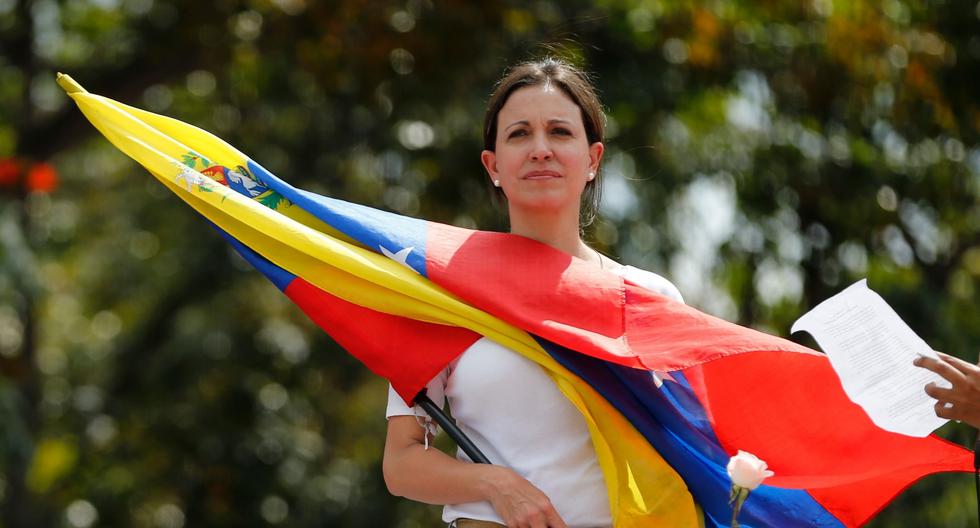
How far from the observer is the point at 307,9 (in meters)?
7.99

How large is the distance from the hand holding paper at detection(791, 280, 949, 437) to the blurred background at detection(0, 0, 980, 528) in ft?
13.3

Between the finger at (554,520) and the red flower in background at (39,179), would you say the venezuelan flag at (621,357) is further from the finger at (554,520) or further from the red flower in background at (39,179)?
the red flower in background at (39,179)

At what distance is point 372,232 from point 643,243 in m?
5.89

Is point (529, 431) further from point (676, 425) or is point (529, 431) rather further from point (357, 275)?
point (357, 275)

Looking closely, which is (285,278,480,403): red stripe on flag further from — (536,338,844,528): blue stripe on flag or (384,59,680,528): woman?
(536,338,844,528): blue stripe on flag

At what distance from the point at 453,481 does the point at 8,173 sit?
6.15 meters

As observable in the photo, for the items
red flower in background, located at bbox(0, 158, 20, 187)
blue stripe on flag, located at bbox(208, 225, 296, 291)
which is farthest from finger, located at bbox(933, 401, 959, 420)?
red flower in background, located at bbox(0, 158, 20, 187)

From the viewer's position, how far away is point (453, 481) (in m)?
2.50

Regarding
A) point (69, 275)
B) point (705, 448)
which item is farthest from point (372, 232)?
point (69, 275)

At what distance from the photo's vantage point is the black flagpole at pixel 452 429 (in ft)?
8.38

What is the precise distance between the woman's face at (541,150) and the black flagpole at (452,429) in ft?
1.38

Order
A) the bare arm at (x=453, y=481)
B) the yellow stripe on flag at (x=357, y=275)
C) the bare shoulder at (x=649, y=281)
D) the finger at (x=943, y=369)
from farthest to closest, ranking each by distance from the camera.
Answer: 1. the bare shoulder at (x=649, y=281)
2. the yellow stripe on flag at (x=357, y=275)
3. the bare arm at (x=453, y=481)
4. the finger at (x=943, y=369)

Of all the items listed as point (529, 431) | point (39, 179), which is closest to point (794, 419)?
point (529, 431)

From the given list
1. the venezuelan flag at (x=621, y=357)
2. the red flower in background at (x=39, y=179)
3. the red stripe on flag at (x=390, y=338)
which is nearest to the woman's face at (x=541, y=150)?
the venezuelan flag at (x=621, y=357)
